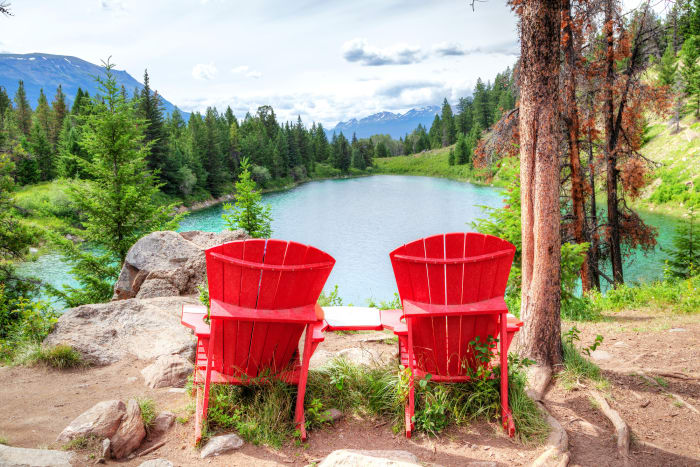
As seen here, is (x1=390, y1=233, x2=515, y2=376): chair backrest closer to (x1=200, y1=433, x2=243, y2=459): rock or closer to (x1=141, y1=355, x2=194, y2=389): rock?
(x1=200, y1=433, x2=243, y2=459): rock

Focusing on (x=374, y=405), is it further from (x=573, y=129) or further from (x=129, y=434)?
(x=573, y=129)

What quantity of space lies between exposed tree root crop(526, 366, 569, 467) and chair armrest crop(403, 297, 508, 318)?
846 millimetres

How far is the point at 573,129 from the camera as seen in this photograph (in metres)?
10.2

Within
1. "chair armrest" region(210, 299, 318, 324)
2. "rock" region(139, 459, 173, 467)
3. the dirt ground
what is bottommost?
the dirt ground

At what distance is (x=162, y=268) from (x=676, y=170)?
33091mm

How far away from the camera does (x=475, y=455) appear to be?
283cm

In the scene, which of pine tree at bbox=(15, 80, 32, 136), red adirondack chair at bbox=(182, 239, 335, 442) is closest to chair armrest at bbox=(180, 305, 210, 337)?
red adirondack chair at bbox=(182, 239, 335, 442)

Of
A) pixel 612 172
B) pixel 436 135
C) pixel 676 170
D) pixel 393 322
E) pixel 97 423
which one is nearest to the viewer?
pixel 97 423

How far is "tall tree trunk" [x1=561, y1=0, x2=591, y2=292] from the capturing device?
8789mm

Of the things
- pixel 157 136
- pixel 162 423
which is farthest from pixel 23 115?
pixel 162 423

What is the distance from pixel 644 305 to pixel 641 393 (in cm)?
525

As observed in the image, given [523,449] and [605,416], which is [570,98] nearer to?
[605,416]

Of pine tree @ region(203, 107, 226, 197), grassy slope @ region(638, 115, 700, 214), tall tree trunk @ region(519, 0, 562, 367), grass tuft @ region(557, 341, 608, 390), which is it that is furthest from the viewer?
pine tree @ region(203, 107, 226, 197)

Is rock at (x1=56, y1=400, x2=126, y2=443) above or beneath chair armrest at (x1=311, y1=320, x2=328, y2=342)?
beneath
